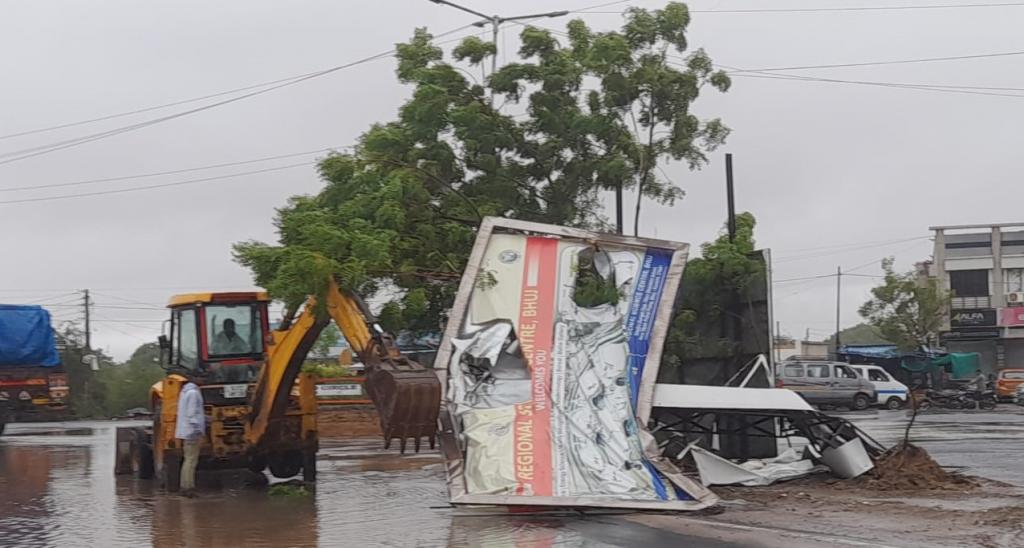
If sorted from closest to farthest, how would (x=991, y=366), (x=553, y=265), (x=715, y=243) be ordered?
(x=553, y=265), (x=715, y=243), (x=991, y=366)

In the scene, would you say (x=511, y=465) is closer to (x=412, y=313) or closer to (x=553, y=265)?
(x=553, y=265)

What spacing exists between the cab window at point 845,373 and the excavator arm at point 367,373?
29.3m

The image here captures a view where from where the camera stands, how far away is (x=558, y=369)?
13.3 meters

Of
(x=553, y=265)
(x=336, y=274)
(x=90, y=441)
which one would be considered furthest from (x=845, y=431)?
(x=90, y=441)

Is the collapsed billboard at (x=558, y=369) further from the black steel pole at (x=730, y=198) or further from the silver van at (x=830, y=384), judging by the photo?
the silver van at (x=830, y=384)

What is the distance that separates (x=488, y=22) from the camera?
2247cm

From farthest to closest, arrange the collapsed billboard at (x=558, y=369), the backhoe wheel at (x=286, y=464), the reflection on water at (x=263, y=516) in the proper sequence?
1. the backhoe wheel at (x=286, y=464)
2. the collapsed billboard at (x=558, y=369)
3. the reflection on water at (x=263, y=516)

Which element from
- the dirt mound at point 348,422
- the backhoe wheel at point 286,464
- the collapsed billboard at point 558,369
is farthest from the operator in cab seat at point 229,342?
the dirt mound at point 348,422

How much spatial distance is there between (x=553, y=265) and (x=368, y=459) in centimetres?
1004

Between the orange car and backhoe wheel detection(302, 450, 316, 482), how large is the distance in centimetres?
3507

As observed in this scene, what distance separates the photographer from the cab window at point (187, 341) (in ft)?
55.7

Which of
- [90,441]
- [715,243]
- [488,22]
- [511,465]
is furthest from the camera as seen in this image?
[90,441]

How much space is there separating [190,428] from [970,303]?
5346cm

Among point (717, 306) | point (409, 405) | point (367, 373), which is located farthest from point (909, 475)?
point (367, 373)
